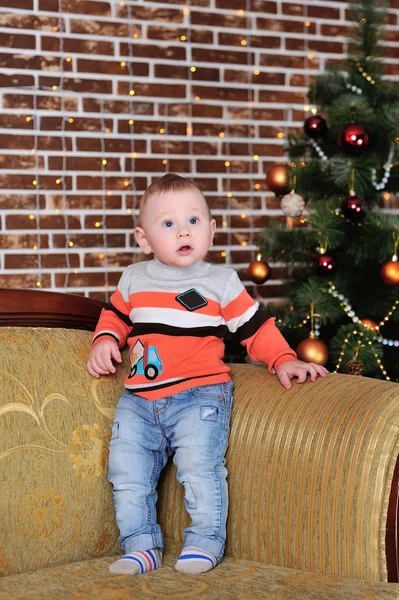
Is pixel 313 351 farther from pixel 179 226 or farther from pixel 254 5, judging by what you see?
pixel 254 5

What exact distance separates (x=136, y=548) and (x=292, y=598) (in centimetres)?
41

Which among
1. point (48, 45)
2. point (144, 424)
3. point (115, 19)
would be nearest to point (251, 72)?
point (115, 19)

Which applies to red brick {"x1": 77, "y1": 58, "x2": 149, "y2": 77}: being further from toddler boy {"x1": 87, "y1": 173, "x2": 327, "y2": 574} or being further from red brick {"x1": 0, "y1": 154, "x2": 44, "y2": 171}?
toddler boy {"x1": 87, "y1": 173, "x2": 327, "y2": 574}

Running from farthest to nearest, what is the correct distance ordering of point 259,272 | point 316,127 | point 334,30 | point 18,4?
point 334,30 → point 18,4 → point 259,272 → point 316,127

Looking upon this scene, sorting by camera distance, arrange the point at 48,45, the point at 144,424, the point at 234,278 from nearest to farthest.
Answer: the point at 144,424, the point at 234,278, the point at 48,45

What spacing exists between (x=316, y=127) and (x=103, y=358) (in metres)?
1.60

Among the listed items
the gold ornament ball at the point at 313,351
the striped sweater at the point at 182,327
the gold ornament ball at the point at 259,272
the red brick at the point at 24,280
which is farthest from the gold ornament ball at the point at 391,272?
the red brick at the point at 24,280

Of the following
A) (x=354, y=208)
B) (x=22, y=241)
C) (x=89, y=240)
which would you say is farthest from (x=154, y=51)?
(x=354, y=208)

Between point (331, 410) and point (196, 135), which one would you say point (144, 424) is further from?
point (196, 135)

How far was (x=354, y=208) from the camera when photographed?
3004mm

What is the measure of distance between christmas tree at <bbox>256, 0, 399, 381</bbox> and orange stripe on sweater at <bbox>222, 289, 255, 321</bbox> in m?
1.03

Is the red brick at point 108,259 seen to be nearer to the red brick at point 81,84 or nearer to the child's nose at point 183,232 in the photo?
the red brick at point 81,84

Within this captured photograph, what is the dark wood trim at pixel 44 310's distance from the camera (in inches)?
78.0

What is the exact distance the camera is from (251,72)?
152 inches
